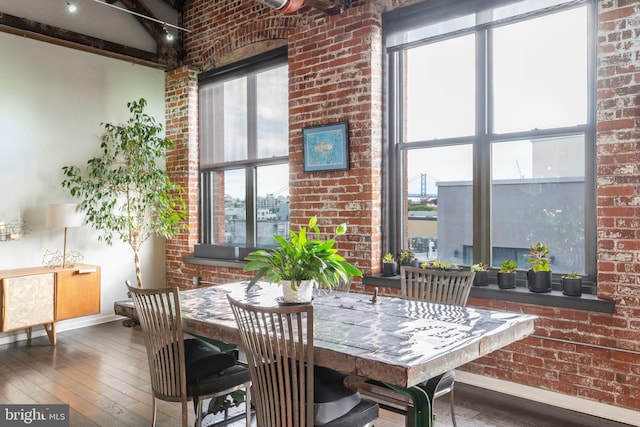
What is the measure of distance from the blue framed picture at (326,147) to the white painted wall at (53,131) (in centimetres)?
260

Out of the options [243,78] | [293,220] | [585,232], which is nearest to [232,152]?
[243,78]

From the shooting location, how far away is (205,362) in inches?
102

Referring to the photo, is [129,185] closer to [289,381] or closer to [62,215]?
[62,215]

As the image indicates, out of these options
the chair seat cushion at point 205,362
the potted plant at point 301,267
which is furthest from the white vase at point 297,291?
the chair seat cushion at point 205,362

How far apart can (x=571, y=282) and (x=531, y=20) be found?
1.90 meters

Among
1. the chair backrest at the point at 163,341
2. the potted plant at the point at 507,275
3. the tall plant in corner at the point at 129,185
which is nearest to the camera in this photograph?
the chair backrest at the point at 163,341

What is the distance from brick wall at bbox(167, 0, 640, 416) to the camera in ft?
9.91

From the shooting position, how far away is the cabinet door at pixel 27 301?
4.48 meters

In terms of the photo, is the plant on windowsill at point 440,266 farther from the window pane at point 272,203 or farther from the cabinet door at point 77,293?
the cabinet door at point 77,293

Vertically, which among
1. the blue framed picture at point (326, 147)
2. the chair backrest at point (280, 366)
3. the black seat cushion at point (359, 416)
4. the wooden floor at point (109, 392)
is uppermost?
the blue framed picture at point (326, 147)

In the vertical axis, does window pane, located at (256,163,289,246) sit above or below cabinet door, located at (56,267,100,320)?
above

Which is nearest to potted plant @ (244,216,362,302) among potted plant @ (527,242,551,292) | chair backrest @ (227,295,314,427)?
chair backrest @ (227,295,314,427)

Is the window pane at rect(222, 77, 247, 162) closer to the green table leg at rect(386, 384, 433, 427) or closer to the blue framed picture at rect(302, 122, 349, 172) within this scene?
A: the blue framed picture at rect(302, 122, 349, 172)

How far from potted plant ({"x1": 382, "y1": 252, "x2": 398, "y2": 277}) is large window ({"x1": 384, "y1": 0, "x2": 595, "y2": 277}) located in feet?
0.57
